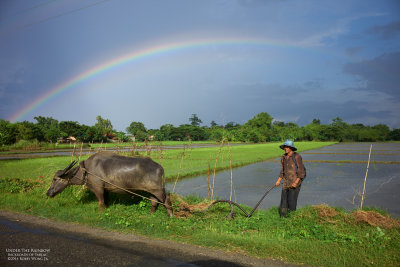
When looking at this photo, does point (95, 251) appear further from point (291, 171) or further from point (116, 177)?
point (291, 171)

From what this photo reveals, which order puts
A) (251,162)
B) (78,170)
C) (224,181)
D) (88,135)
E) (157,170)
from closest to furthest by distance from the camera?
(157,170)
(78,170)
(224,181)
(251,162)
(88,135)

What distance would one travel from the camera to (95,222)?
635 centimetres

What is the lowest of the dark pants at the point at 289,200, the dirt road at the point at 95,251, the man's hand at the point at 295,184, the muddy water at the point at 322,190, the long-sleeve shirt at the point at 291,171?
the muddy water at the point at 322,190

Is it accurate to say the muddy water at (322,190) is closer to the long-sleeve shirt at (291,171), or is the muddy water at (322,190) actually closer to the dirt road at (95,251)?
the long-sleeve shirt at (291,171)

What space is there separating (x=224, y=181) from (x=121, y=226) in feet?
29.7

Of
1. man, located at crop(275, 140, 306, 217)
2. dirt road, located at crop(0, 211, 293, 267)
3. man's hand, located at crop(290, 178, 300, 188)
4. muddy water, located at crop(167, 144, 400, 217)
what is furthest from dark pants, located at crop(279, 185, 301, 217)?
muddy water, located at crop(167, 144, 400, 217)

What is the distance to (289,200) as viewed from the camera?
21.3ft

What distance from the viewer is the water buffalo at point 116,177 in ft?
22.5

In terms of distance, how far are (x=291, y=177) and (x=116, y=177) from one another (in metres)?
4.52

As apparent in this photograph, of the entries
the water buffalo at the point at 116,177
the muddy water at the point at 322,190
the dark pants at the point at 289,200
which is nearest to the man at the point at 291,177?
the dark pants at the point at 289,200

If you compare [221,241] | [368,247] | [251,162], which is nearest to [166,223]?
[221,241]

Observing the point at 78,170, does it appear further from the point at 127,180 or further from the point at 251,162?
the point at 251,162

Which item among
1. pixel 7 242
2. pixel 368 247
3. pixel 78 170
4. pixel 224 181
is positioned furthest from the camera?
pixel 224 181

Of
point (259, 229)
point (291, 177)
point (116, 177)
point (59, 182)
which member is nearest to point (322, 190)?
point (291, 177)
